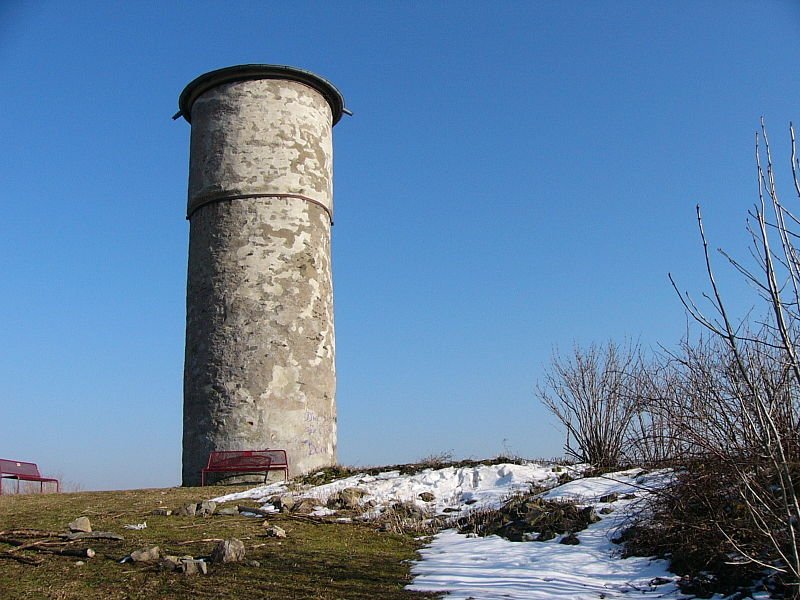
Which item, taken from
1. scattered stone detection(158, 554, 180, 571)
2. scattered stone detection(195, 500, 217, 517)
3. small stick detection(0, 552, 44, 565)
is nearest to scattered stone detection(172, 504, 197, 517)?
scattered stone detection(195, 500, 217, 517)

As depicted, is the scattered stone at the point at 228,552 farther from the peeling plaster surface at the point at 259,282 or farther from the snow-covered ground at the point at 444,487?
the peeling plaster surface at the point at 259,282

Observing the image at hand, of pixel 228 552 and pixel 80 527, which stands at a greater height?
pixel 80 527

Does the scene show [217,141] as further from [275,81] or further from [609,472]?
[609,472]

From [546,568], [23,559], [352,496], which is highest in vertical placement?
[352,496]

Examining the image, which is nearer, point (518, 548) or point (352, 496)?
point (518, 548)

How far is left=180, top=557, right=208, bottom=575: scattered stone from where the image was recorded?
6.11 meters

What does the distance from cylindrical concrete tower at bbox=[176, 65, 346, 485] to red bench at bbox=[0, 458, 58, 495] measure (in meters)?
3.26

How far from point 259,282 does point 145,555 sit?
7682 millimetres

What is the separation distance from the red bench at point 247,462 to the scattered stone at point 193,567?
6.55m

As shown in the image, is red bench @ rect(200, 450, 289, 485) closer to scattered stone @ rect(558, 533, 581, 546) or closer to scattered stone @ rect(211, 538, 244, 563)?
Answer: scattered stone @ rect(211, 538, 244, 563)

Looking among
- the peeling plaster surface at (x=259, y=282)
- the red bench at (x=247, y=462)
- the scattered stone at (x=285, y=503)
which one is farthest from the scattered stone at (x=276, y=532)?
the peeling plaster surface at (x=259, y=282)

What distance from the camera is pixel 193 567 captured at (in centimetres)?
614

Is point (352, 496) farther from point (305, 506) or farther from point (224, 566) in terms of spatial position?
point (224, 566)

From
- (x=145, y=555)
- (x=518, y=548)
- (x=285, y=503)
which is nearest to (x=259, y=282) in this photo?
(x=285, y=503)
